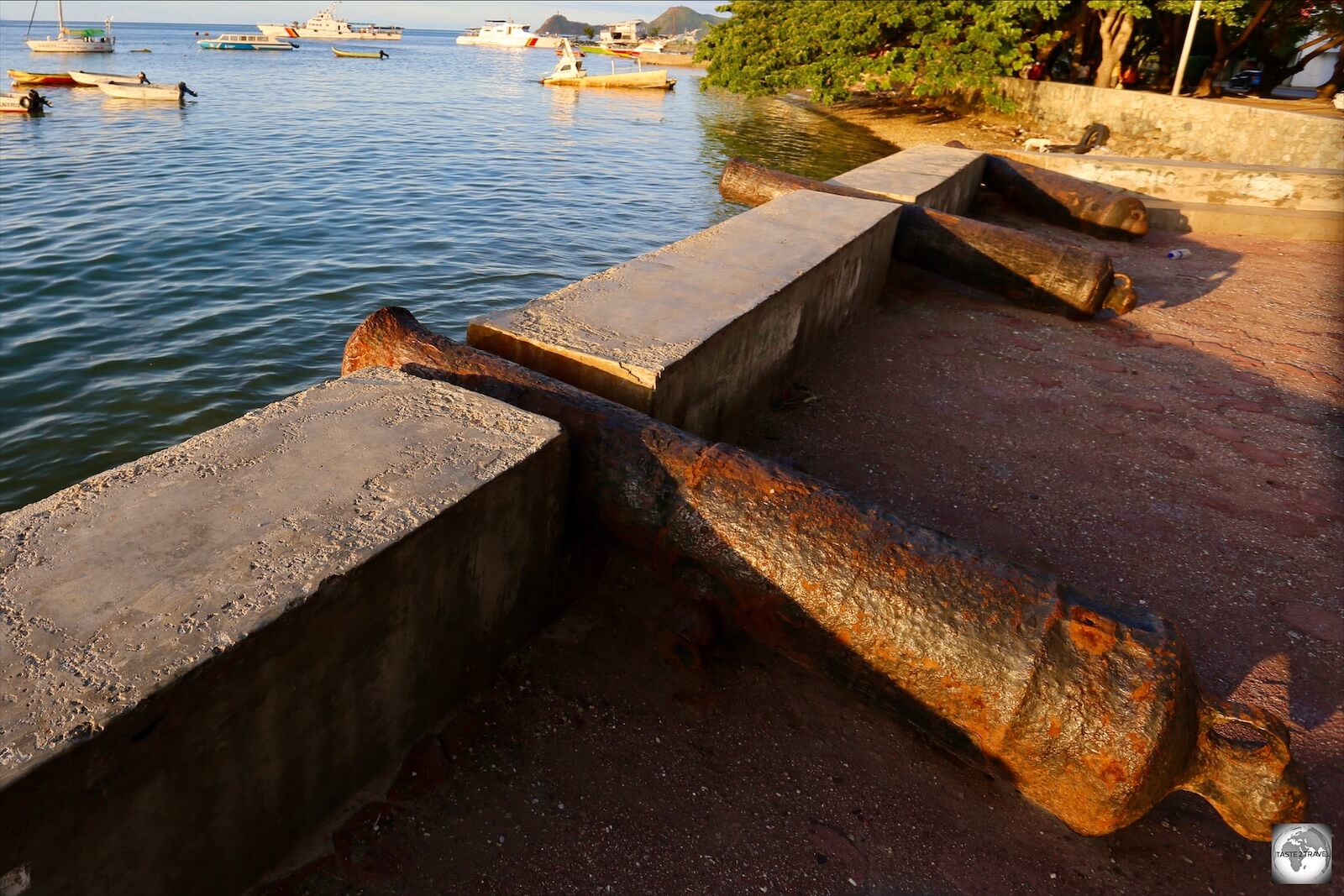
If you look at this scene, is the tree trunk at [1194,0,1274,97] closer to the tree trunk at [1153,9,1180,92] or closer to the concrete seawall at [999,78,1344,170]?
the tree trunk at [1153,9,1180,92]

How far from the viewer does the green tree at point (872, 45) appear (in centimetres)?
2141

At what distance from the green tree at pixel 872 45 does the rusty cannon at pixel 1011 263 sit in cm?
1569

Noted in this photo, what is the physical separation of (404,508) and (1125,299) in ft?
22.4

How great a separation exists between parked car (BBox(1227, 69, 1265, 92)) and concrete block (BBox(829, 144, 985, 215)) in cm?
2243

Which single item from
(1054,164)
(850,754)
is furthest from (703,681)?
(1054,164)

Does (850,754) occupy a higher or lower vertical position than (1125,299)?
lower

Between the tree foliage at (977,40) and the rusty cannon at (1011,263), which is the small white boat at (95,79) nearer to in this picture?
the tree foliage at (977,40)

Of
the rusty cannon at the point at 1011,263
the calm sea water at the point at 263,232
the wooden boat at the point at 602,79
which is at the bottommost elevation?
the calm sea water at the point at 263,232

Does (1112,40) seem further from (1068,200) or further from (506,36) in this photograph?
(506,36)

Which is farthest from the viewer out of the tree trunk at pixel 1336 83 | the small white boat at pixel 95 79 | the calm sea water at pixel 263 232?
the small white boat at pixel 95 79

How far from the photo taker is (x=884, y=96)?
97.7 ft

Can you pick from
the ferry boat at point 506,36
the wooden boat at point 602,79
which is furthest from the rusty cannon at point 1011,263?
the ferry boat at point 506,36

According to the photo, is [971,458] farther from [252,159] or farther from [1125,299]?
[252,159]

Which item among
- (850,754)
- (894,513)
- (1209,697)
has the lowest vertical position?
(850,754)
